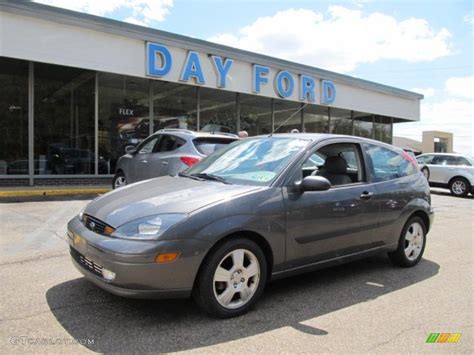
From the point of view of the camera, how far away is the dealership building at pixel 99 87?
1138 centimetres

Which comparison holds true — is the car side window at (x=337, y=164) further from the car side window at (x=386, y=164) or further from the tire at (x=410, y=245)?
the tire at (x=410, y=245)

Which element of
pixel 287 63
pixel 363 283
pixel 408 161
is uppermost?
pixel 287 63

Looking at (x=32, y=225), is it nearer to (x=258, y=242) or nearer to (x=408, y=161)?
(x=258, y=242)

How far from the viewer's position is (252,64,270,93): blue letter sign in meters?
15.5

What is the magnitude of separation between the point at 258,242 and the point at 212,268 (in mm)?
549

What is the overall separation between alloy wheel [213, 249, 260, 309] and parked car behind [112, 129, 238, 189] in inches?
155

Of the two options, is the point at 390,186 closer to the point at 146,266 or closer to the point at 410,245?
the point at 410,245

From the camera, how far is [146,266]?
324 centimetres

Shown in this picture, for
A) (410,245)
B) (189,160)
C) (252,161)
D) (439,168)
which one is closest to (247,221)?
(252,161)

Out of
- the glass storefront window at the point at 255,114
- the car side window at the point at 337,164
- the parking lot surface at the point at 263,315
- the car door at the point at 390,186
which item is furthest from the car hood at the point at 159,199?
the glass storefront window at the point at 255,114

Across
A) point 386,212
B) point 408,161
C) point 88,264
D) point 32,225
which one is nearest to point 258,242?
point 88,264

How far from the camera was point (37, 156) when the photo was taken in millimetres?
12242

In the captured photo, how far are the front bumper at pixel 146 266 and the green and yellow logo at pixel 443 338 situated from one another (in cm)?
192

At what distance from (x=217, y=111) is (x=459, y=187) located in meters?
9.32
